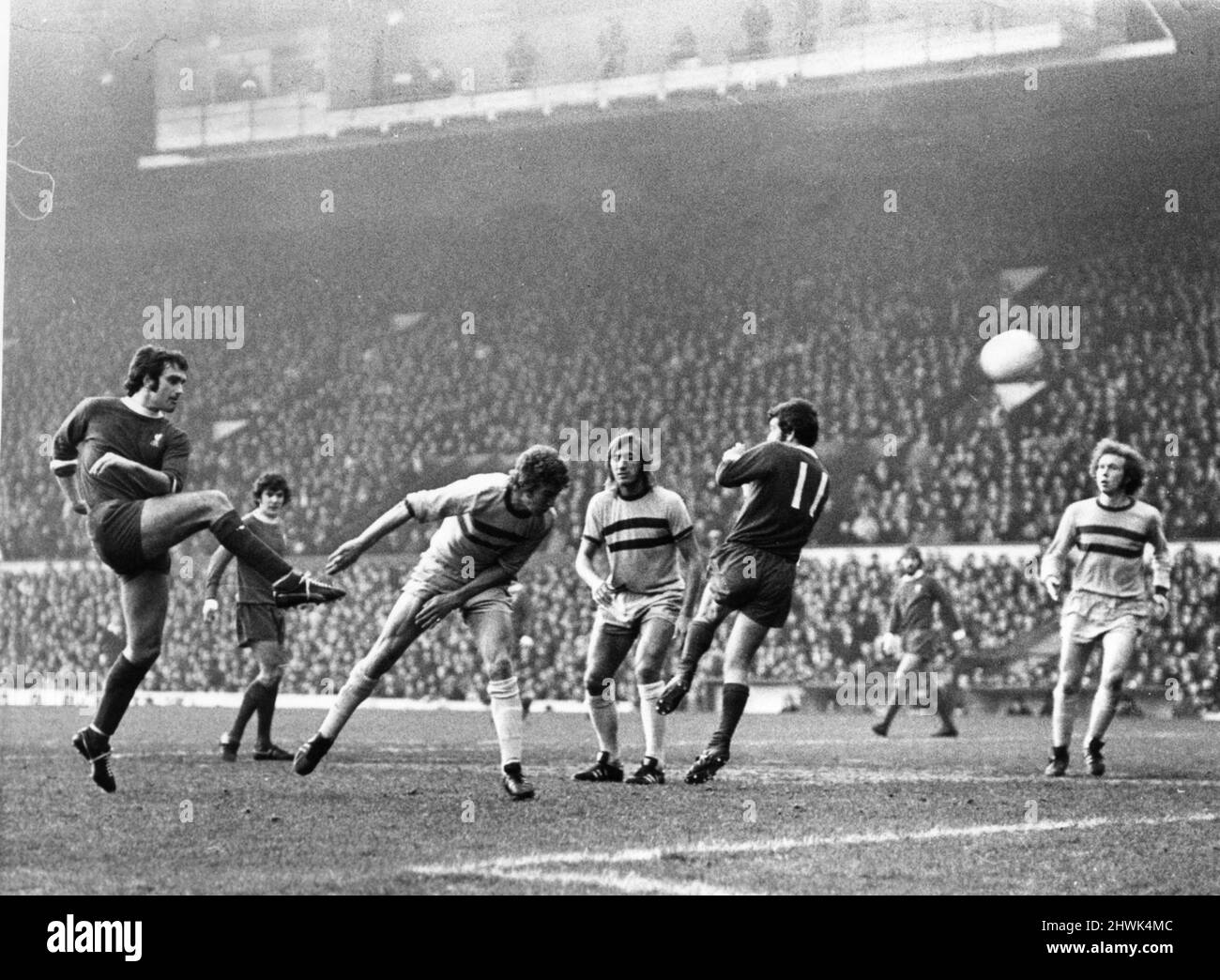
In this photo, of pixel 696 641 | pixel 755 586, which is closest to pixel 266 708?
pixel 696 641

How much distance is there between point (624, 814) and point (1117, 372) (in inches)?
500

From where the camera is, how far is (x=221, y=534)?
18.7ft

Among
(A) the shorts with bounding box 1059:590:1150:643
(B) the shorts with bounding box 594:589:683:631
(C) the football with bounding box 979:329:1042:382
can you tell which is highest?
(C) the football with bounding box 979:329:1042:382

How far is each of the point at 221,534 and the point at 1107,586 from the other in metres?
4.64

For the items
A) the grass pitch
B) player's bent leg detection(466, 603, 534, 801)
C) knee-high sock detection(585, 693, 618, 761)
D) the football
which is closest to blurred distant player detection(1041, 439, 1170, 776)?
the grass pitch

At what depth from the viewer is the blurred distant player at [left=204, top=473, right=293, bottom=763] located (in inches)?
340

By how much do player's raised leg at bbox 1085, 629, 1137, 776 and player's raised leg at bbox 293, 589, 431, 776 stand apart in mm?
3605

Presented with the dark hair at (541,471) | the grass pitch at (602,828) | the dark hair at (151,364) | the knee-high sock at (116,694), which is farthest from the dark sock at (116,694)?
the dark hair at (541,471)

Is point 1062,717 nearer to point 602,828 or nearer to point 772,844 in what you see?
point 772,844

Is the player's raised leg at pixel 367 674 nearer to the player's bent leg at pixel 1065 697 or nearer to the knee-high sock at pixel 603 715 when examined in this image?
the knee-high sock at pixel 603 715

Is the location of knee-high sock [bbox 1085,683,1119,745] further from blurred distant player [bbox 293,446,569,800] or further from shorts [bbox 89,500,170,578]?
shorts [bbox 89,500,170,578]

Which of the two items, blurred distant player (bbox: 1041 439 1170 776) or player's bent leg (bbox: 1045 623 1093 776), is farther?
player's bent leg (bbox: 1045 623 1093 776)

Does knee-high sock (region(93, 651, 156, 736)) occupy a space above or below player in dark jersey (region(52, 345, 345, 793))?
below

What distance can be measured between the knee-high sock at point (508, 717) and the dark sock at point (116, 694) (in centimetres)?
141
